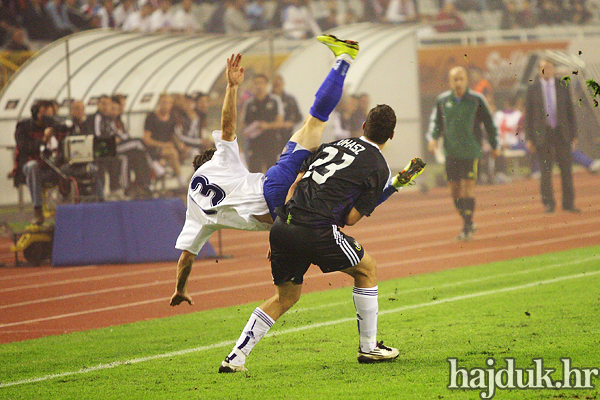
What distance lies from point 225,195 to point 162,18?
61.4 ft

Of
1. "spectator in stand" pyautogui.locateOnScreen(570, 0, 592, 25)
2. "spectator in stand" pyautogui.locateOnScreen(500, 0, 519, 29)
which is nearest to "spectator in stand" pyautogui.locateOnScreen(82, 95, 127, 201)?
"spectator in stand" pyautogui.locateOnScreen(500, 0, 519, 29)

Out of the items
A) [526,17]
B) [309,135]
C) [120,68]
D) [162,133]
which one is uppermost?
[526,17]

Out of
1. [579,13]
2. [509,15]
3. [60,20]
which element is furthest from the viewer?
[579,13]

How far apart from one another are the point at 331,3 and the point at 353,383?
72.5ft

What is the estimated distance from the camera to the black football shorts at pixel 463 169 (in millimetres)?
13211

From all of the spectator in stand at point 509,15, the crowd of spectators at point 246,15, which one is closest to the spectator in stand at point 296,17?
the crowd of spectators at point 246,15

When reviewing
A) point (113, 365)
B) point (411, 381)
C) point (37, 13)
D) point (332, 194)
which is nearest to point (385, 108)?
point (332, 194)

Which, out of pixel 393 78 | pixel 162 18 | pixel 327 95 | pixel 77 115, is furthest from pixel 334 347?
pixel 162 18

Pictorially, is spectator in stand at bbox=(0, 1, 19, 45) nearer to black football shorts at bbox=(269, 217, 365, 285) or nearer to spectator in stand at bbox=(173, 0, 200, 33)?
spectator in stand at bbox=(173, 0, 200, 33)

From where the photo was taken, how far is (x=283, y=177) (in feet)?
19.7

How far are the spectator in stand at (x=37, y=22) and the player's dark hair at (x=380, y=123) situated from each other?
1759cm

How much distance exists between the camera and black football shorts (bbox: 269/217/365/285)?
224 inches

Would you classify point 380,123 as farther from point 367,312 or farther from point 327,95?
point 367,312

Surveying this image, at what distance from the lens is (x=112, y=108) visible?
16344 millimetres
